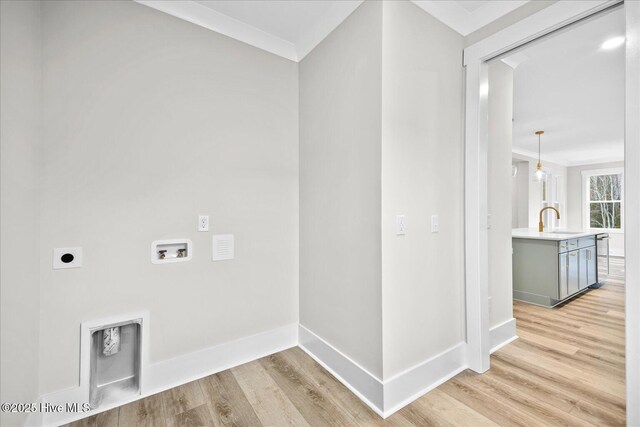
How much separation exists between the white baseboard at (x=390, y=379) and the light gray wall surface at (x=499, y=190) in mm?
687

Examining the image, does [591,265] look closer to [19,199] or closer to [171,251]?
[171,251]

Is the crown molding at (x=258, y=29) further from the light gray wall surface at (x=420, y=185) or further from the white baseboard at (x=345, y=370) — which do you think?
the white baseboard at (x=345, y=370)


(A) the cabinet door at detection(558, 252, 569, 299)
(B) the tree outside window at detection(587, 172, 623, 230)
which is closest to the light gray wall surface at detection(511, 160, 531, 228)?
(B) the tree outside window at detection(587, 172, 623, 230)

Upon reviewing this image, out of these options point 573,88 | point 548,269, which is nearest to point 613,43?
point 573,88

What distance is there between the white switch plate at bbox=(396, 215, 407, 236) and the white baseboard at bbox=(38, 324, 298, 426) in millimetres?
1353

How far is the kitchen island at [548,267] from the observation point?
3465 mm

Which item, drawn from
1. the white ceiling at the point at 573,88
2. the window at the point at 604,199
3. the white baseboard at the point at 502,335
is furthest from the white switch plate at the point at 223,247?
the window at the point at 604,199

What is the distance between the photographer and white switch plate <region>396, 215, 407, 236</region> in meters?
1.72

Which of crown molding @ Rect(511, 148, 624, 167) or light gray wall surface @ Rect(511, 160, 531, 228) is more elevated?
crown molding @ Rect(511, 148, 624, 167)

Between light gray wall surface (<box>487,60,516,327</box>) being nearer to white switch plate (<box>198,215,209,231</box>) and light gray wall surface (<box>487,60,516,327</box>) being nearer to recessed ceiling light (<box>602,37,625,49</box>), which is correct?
recessed ceiling light (<box>602,37,625,49</box>)

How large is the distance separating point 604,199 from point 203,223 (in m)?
10.4

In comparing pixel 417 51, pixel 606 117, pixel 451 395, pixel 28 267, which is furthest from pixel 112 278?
pixel 606 117

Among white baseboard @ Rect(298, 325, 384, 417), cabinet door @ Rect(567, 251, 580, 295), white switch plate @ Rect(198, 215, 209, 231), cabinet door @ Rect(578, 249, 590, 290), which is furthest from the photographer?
cabinet door @ Rect(578, 249, 590, 290)

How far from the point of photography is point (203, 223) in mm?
2035
